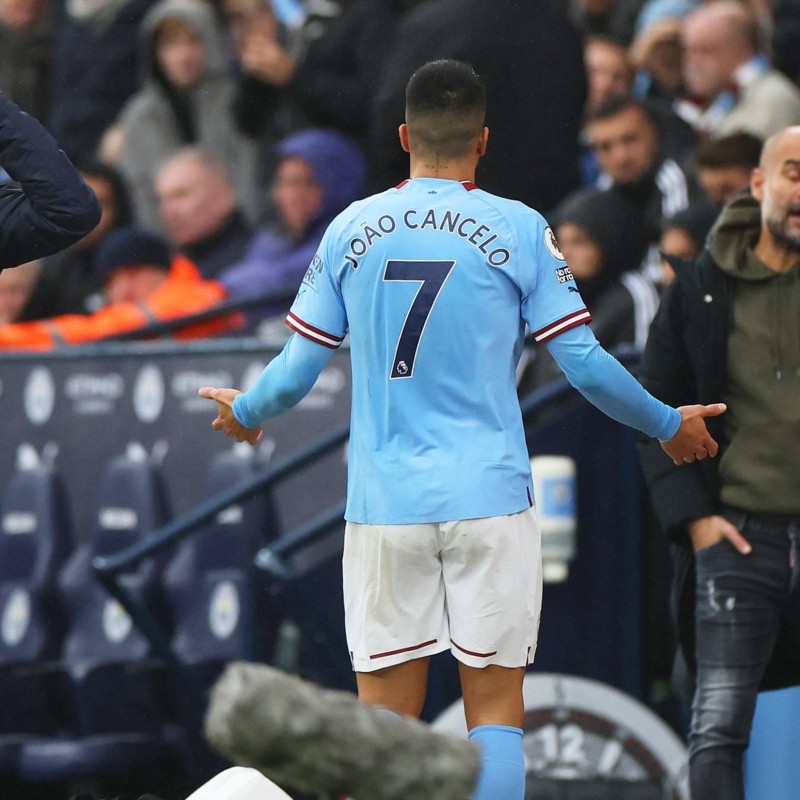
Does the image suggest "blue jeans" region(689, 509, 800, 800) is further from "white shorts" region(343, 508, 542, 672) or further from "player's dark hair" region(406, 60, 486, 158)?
"player's dark hair" region(406, 60, 486, 158)

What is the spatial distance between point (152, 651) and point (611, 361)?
3.56 meters

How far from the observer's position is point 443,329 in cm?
489

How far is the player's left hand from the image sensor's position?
5.18 metres

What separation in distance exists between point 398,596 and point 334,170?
472 centimetres

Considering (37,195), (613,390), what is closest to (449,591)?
(613,390)

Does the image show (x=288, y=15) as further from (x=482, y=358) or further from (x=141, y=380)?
(x=482, y=358)

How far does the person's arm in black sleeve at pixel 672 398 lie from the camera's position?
5.80 metres

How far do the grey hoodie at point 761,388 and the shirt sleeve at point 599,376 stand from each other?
2.49 feet

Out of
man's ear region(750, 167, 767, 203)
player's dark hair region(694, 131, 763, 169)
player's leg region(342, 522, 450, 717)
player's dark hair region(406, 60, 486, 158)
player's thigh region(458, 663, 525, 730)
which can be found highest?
player's dark hair region(406, 60, 486, 158)

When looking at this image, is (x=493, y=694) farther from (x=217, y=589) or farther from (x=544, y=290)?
(x=217, y=589)

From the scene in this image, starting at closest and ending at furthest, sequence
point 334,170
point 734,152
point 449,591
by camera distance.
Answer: point 449,591 < point 734,152 < point 334,170

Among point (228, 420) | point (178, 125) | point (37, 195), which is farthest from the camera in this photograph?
point (178, 125)

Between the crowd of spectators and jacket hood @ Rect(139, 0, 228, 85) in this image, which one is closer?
the crowd of spectators

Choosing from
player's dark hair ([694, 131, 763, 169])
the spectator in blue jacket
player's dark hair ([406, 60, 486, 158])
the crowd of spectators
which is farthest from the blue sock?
the spectator in blue jacket
